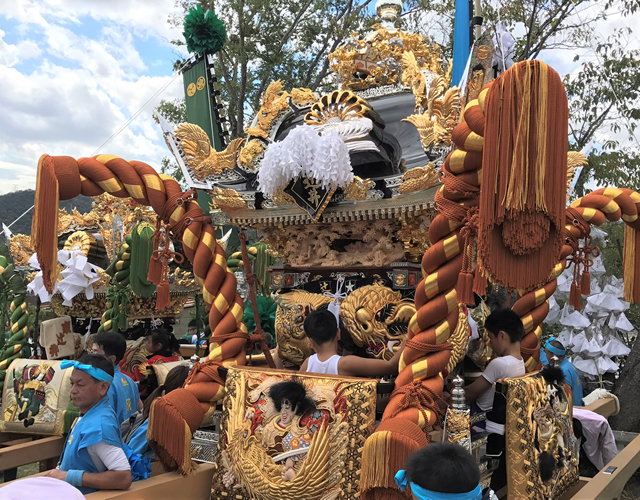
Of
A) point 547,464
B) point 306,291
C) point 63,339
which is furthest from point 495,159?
point 63,339

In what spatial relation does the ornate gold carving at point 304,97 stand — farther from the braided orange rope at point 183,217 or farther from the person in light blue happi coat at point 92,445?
the person in light blue happi coat at point 92,445

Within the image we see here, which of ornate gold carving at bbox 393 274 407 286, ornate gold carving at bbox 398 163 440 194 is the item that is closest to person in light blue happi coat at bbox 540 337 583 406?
ornate gold carving at bbox 393 274 407 286

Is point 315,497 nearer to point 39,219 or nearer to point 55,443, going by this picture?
point 39,219

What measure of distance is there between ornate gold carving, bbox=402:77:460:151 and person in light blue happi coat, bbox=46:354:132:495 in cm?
213

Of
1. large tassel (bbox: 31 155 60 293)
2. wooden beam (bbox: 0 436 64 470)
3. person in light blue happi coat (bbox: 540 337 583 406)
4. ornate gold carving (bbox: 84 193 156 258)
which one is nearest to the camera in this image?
large tassel (bbox: 31 155 60 293)

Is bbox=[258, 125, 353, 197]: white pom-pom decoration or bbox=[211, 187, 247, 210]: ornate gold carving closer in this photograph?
bbox=[258, 125, 353, 197]: white pom-pom decoration

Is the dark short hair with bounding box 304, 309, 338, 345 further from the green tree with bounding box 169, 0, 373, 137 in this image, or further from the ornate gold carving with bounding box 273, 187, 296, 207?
the green tree with bounding box 169, 0, 373, 137

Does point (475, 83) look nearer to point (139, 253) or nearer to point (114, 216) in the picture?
point (139, 253)

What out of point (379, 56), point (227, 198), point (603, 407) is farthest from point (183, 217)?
point (603, 407)

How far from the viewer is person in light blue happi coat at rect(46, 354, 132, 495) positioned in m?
2.57

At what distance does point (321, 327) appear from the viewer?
3.21m

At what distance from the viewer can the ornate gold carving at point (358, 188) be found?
3.71 meters

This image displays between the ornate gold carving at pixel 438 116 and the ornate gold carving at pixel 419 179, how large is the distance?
5.6 inches

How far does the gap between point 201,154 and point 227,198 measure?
352 millimetres
